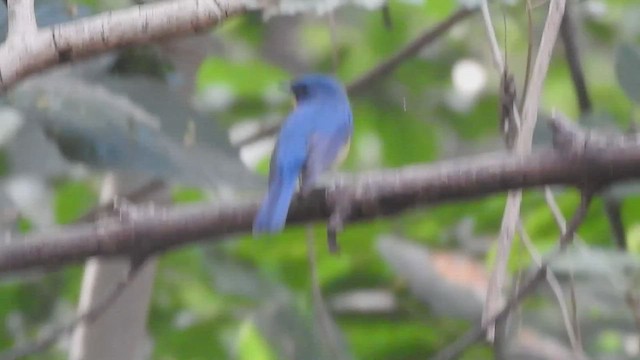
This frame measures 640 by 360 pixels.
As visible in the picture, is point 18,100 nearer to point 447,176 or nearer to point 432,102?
point 447,176

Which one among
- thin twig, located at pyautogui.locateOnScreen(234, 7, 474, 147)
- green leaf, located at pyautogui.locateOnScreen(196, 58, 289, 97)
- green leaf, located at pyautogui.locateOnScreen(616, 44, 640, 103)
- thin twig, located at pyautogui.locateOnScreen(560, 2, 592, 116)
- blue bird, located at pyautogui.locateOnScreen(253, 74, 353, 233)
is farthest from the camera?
green leaf, located at pyautogui.locateOnScreen(196, 58, 289, 97)

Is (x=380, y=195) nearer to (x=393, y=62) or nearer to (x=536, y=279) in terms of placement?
(x=536, y=279)

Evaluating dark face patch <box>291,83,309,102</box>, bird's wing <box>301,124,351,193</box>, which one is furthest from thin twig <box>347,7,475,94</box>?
bird's wing <box>301,124,351,193</box>

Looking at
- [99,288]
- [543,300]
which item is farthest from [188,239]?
[543,300]

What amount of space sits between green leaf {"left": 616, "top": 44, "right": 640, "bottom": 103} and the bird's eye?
1.45ft

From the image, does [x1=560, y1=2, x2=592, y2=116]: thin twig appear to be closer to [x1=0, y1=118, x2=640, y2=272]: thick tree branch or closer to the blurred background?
the blurred background

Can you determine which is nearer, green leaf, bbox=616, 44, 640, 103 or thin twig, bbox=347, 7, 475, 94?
green leaf, bbox=616, 44, 640, 103

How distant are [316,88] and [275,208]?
664 mm

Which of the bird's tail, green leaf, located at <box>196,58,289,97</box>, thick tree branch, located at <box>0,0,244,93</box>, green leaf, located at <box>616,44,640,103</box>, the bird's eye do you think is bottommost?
green leaf, located at <box>196,58,289,97</box>

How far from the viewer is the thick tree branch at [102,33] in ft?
3.10

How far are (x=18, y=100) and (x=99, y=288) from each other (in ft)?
0.93

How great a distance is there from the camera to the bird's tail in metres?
0.98

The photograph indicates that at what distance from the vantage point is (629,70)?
4.83ft

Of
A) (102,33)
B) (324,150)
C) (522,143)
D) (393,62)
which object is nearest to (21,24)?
(102,33)
